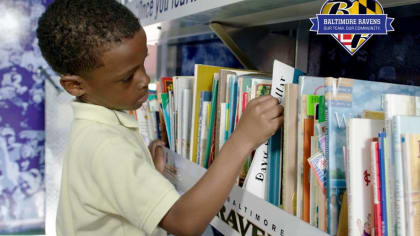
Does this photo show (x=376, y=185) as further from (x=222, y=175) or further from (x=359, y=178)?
(x=222, y=175)

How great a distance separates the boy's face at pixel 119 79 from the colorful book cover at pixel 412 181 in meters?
0.58

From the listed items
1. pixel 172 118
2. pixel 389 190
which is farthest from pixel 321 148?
pixel 172 118

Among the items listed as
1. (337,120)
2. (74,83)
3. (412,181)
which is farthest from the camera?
(74,83)

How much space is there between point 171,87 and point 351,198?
3.05 ft

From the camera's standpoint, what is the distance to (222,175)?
2.48 feet

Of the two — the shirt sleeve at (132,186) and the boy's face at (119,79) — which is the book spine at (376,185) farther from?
the boy's face at (119,79)

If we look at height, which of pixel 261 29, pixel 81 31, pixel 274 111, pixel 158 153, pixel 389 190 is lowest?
pixel 158 153

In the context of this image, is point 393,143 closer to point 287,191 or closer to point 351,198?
point 351,198

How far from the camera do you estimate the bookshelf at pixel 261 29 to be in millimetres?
793

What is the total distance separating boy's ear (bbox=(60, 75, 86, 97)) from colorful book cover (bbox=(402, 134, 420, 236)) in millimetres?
699

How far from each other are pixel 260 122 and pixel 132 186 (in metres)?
0.30

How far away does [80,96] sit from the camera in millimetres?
945

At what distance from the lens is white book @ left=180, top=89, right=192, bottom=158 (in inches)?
49.2

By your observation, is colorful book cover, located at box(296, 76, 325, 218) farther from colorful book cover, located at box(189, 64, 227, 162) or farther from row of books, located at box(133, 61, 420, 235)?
colorful book cover, located at box(189, 64, 227, 162)
